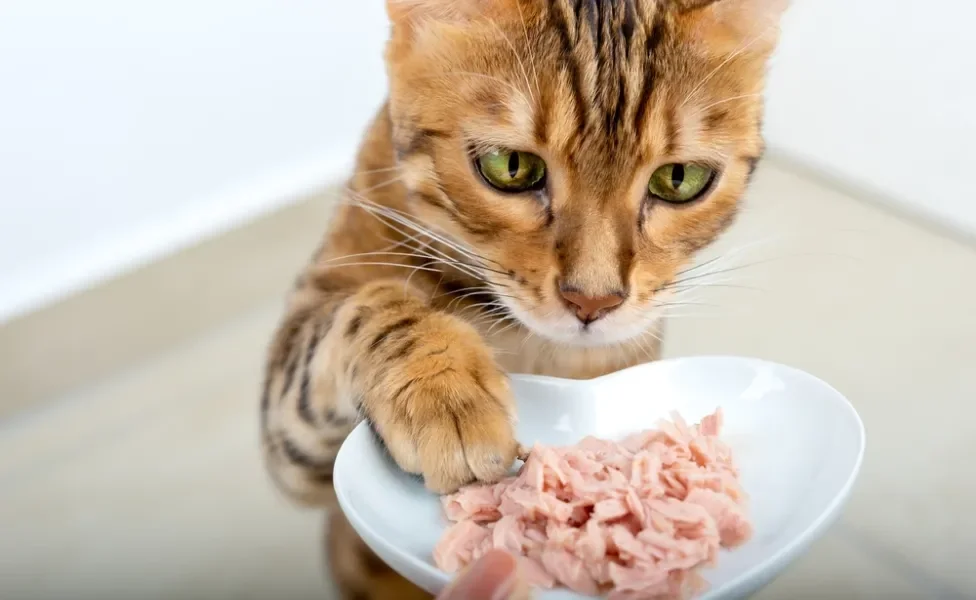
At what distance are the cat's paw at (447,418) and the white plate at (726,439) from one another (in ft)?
0.08

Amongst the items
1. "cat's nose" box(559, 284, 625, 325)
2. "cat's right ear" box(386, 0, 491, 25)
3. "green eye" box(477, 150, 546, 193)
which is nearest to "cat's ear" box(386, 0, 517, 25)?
"cat's right ear" box(386, 0, 491, 25)

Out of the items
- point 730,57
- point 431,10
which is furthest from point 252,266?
point 730,57

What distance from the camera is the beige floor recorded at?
80 centimetres

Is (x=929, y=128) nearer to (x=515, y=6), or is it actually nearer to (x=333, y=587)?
(x=515, y=6)

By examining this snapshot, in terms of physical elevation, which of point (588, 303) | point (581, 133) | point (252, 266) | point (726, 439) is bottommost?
point (252, 266)

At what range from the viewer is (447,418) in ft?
2.07

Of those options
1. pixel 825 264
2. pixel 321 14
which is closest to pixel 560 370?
pixel 825 264

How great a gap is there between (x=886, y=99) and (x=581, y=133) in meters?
0.47

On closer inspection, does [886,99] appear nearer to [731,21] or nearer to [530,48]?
[731,21]

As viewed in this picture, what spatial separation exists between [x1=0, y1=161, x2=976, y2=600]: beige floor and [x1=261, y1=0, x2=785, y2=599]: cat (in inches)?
5.8

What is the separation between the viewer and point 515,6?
2.34 ft

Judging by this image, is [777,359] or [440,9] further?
[777,359]

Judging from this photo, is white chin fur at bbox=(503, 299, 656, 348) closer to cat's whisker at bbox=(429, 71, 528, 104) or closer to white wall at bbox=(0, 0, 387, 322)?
cat's whisker at bbox=(429, 71, 528, 104)

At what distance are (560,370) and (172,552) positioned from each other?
17.4 inches
